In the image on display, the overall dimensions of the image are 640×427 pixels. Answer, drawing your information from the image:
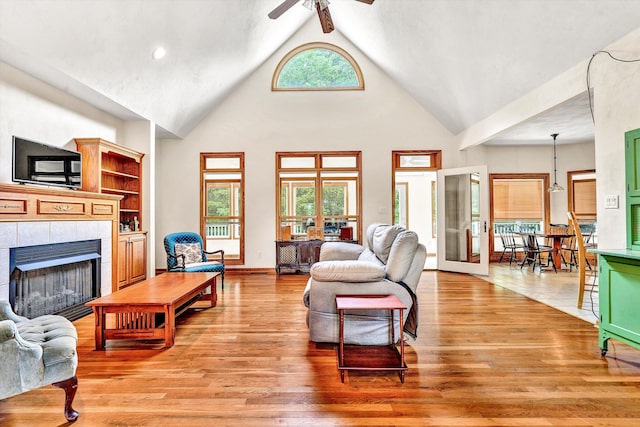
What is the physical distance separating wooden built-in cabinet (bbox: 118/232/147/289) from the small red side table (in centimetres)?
367

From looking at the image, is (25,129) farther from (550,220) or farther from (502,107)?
(550,220)

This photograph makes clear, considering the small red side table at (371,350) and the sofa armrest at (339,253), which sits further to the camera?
the sofa armrest at (339,253)

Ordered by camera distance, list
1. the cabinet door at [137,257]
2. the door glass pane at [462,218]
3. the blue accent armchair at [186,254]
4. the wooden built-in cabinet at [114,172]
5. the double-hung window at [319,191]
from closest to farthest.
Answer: the wooden built-in cabinet at [114,172] → the blue accent armchair at [186,254] → the cabinet door at [137,257] → the door glass pane at [462,218] → the double-hung window at [319,191]

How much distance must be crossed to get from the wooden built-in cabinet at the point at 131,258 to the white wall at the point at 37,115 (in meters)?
1.46

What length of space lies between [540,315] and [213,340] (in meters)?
3.40

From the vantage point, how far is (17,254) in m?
3.20

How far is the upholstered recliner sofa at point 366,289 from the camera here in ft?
9.05

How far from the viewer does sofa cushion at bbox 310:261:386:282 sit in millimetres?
2795

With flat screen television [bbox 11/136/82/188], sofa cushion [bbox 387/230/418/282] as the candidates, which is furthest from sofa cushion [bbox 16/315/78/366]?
sofa cushion [bbox 387/230/418/282]

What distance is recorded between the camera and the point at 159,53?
4.36 meters

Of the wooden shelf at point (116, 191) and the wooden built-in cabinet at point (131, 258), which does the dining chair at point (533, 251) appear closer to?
the wooden built-in cabinet at point (131, 258)

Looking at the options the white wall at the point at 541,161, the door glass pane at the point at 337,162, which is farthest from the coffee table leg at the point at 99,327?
the white wall at the point at 541,161

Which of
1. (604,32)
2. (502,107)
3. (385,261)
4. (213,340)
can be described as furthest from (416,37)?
(213,340)

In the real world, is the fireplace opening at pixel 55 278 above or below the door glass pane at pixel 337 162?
below
